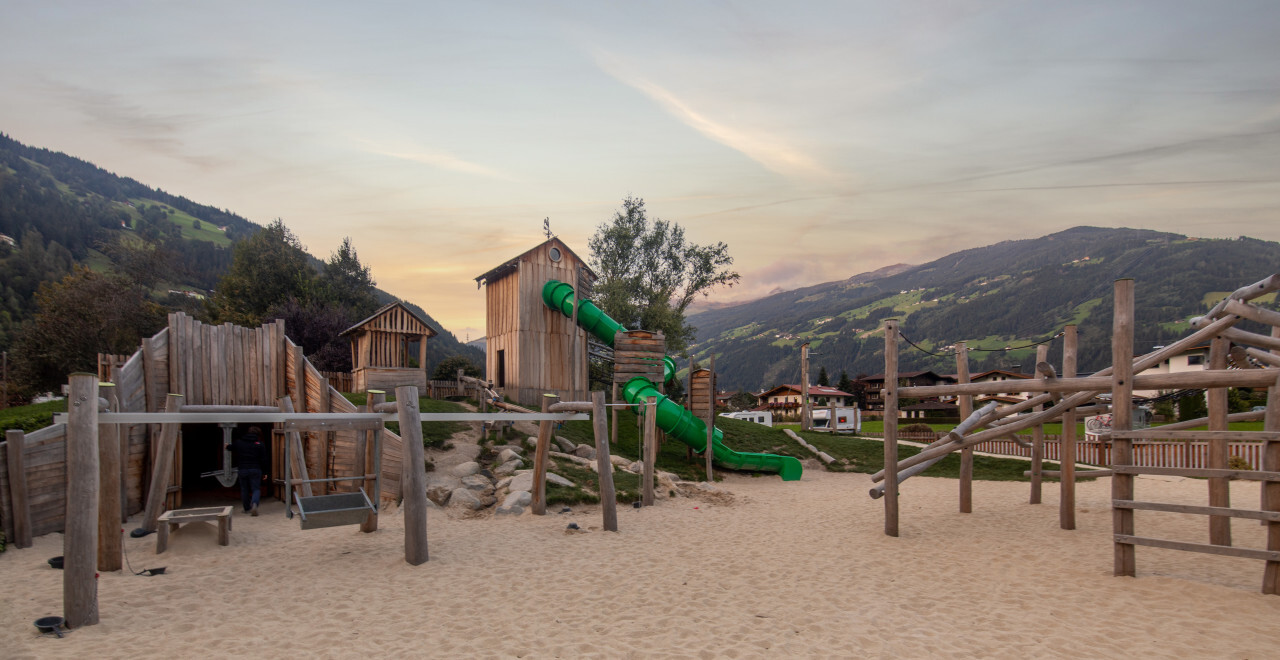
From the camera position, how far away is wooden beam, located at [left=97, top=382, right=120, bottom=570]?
24.1 feet

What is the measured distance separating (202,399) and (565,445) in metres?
8.24

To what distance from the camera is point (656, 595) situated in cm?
707

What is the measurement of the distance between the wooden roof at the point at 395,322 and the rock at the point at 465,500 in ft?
36.8

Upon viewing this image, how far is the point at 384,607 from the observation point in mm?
6434

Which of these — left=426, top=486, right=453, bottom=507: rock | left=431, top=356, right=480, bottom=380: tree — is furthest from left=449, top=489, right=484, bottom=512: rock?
left=431, top=356, right=480, bottom=380: tree

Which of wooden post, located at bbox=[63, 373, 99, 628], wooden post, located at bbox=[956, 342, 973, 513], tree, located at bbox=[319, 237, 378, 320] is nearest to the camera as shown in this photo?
wooden post, located at bbox=[63, 373, 99, 628]

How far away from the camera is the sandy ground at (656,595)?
5508 millimetres

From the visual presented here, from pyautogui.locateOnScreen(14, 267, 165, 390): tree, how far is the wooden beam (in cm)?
3264

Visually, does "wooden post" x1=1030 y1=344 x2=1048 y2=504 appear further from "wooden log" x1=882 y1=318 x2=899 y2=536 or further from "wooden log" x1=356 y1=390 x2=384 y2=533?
"wooden log" x1=356 y1=390 x2=384 y2=533

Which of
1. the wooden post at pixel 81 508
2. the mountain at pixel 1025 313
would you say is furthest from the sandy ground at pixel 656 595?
the mountain at pixel 1025 313

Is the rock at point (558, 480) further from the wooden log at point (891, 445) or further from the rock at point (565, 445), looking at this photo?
the wooden log at point (891, 445)

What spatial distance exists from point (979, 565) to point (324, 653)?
27.3ft

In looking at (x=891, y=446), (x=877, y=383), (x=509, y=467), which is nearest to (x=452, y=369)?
(x=509, y=467)

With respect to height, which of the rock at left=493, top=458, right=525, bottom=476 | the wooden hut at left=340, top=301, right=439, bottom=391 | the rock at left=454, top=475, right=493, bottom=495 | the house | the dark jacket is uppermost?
the wooden hut at left=340, top=301, right=439, bottom=391
